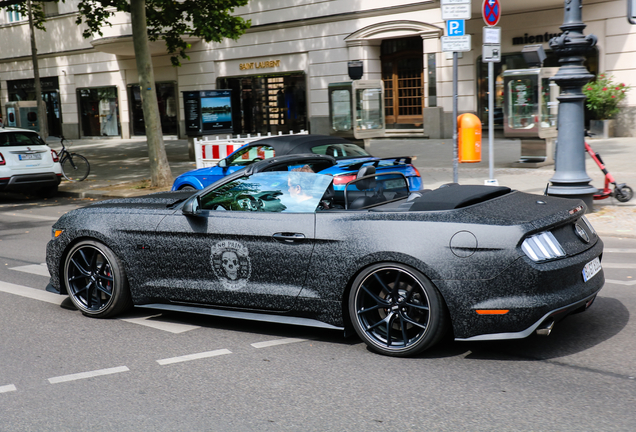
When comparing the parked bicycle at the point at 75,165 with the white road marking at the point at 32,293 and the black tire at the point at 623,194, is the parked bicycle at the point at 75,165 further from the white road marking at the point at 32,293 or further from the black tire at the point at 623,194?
the black tire at the point at 623,194

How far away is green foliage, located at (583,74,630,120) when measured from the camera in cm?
2067

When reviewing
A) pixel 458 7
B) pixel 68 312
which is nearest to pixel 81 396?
pixel 68 312

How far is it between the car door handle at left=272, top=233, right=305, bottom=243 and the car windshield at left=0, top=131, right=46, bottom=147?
1182cm

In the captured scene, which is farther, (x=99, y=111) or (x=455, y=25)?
(x=99, y=111)

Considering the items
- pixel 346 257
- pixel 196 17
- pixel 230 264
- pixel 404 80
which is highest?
pixel 196 17

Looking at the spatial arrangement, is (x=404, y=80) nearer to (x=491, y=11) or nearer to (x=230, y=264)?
(x=491, y=11)

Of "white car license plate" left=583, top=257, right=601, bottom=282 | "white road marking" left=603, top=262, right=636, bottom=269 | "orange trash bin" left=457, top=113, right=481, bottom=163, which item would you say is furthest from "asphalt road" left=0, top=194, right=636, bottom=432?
"orange trash bin" left=457, top=113, right=481, bottom=163

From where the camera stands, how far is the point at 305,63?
2800cm

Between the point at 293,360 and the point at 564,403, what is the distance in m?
1.77

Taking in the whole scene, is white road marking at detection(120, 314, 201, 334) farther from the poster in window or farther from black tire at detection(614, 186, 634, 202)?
the poster in window

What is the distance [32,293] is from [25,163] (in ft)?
29.4

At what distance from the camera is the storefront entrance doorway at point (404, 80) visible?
26.1m

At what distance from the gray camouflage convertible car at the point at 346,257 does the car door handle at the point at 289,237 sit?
0.01 meters

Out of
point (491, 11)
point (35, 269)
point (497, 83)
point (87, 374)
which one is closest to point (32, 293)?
point (35, 269)
